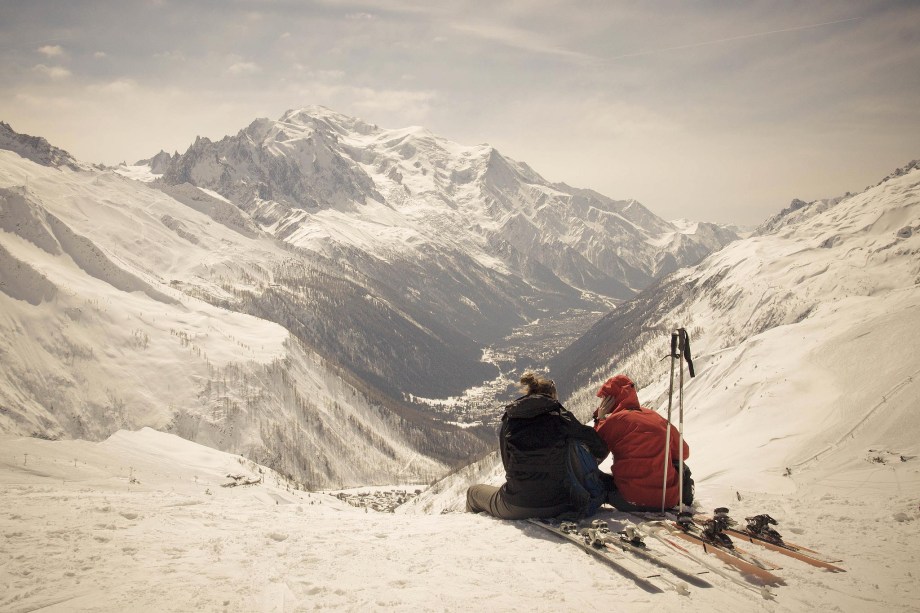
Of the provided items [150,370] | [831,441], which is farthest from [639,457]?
[150,370]

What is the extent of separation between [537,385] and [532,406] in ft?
2.40

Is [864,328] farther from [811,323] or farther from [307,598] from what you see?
[307,598]

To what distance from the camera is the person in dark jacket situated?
10.8 meters

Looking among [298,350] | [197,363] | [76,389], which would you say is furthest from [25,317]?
[298,350]

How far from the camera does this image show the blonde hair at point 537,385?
36.9 feet

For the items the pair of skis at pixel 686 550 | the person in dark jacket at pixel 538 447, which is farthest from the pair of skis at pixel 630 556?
the person in dark jacket at pixel 538 447

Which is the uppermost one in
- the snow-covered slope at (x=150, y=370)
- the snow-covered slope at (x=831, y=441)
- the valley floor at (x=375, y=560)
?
the snow-covered slope at (x=831, y=441)

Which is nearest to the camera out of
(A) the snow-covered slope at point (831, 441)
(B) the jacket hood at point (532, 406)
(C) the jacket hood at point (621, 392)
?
(A) the snow-covered slope at point (831, 441)

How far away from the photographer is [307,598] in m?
8.13

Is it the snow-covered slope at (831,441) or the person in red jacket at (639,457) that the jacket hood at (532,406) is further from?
the snow-covered slope at (831,441)

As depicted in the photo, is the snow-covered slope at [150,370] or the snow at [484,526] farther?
the snow-covered slope at [150,370]

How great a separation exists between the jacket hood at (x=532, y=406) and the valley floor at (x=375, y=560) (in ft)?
8.36

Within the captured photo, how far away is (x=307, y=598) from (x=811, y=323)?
52.3 m

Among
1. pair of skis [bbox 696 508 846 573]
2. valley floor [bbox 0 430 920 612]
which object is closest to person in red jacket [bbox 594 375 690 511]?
pair of skis [bbox 696 508 846 573]
